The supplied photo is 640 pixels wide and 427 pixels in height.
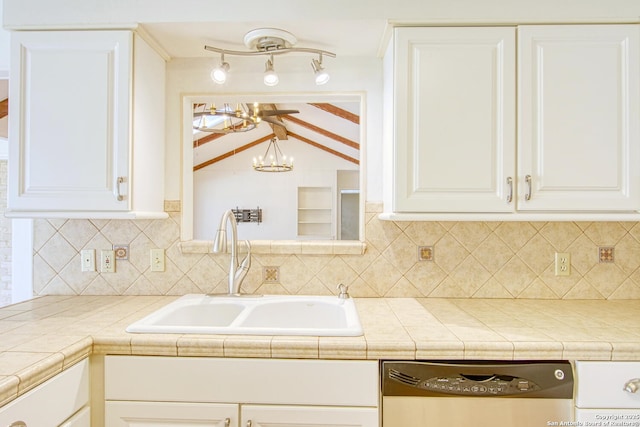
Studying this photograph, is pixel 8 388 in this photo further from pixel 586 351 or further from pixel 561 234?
pixel 561 234

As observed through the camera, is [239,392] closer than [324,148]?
Yes

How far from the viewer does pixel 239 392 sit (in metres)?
1.16

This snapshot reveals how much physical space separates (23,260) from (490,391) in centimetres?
212

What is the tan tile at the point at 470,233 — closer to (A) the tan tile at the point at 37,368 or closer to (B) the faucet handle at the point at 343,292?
(B) the faucet handle at the point at 343,292

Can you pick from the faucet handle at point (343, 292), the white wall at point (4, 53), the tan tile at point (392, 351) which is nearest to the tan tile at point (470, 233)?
the faucet handle at point (343, 292)

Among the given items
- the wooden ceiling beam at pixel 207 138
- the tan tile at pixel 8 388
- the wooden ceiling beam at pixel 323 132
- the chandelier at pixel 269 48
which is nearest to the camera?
the tan tile at pixel 8 388

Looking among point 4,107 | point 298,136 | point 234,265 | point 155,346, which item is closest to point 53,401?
point 155,346

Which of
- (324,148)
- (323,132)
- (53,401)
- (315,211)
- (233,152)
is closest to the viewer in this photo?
(53,401)

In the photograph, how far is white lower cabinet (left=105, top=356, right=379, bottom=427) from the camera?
1.15 m

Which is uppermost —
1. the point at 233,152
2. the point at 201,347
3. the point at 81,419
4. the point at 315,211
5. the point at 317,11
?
the point at 233,152

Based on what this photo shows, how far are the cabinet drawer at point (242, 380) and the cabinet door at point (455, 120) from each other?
660 mm

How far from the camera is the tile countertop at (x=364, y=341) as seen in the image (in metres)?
1.08

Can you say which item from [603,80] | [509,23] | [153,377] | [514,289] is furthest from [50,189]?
[603,80]

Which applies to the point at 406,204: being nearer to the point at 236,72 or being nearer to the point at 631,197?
the point at 631,197
